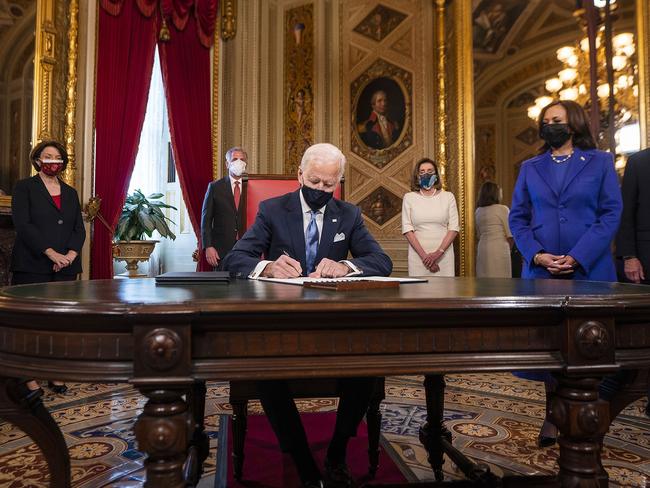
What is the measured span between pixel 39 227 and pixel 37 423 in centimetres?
261

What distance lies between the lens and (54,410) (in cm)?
319

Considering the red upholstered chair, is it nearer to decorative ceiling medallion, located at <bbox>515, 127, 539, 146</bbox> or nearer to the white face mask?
the white face mask

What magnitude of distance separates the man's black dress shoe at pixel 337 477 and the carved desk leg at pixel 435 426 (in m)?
0.47

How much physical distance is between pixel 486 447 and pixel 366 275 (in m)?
1.15

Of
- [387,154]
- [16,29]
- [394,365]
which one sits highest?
[16,29]

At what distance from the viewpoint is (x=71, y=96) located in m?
5.33

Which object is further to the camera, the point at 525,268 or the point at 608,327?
the point at 525,268

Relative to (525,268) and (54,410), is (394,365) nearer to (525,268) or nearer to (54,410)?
(525,268)

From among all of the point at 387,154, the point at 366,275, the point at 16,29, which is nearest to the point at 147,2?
the point at 16,29

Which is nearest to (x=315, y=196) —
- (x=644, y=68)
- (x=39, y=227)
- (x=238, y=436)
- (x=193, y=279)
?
(x=193, y=279)

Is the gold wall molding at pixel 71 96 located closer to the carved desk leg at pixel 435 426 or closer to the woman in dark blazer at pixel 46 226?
the woman in dark blazer at pixel 46 226

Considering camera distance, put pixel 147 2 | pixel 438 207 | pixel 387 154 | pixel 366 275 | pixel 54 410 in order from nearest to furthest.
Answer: pixel 366 275 < pixel 54 410 < pixel 438 207 < pixel 147 2 < pixel 387 154

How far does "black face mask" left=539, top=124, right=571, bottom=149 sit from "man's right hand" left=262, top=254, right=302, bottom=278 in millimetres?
1468

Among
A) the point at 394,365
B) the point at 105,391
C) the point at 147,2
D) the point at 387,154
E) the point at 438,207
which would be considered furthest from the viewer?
the point at 387,154
